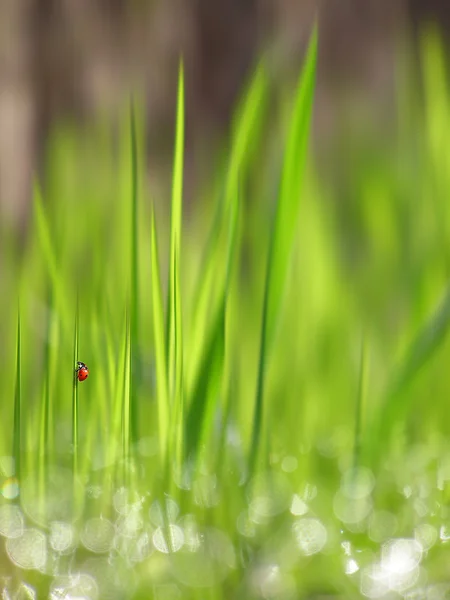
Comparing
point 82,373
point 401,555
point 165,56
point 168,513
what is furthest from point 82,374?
point 165,56

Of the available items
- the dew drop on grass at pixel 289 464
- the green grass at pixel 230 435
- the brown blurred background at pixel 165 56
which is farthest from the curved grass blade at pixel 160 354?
the brown blurred background at pixel 165 56

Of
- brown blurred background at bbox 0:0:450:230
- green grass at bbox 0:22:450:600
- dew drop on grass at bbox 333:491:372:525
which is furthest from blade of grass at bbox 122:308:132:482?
brown blurred background at bbox 0:0:450:230

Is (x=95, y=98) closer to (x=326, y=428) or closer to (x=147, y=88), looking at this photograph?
(x=147, y=88)

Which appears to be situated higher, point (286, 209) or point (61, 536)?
point (286, 209)

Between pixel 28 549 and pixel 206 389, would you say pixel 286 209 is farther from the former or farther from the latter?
pixel 28 549

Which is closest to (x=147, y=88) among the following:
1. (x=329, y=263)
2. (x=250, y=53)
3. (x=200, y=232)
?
(x=250, y=53)

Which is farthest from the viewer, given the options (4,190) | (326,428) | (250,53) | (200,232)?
(250,53)

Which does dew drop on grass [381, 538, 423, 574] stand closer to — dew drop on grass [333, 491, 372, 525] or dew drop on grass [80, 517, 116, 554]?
dew drop on grass [333, 491, 372, 525]
